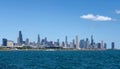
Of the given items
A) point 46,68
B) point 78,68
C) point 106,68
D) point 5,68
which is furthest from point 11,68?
point 106,68

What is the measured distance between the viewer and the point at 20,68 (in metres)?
86.4

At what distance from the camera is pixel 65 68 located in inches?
3420

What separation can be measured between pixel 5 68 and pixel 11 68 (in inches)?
54.6

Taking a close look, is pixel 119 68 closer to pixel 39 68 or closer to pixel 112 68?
pixel 112 68

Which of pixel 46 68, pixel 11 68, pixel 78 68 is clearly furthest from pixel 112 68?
pixel 11 68

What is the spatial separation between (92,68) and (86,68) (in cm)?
183

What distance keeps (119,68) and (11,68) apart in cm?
→ 2166

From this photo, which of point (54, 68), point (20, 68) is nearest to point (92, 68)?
point (54, 68)

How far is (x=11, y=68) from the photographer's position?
84.4 metres

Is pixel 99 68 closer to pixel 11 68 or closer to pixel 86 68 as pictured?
pixel 86 68

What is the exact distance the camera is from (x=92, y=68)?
87.1 meters

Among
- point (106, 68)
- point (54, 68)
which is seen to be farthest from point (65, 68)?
point (106, 68)

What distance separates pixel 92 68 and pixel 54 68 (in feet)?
25.6

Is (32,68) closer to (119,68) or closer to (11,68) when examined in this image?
(11,68)
